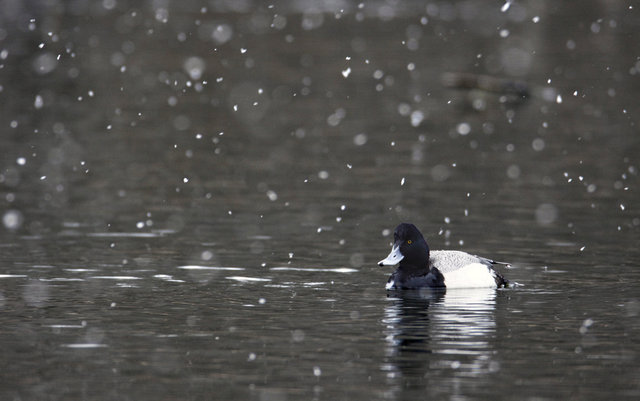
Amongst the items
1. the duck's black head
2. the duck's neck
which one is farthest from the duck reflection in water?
the duck's black head

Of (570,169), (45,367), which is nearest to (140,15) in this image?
(570,169)

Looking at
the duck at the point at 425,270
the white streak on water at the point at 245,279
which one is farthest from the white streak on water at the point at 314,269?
the duck at the point at 425,270

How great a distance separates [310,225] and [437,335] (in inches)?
326

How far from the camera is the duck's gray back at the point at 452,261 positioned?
17.7m

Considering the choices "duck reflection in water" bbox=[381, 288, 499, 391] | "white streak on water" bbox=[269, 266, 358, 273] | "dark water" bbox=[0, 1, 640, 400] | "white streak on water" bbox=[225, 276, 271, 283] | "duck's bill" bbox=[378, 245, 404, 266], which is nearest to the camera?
"duck reflection in water" bbox=[381, 288, 499, 391]

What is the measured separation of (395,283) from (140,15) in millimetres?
79082

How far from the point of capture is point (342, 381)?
491 inches

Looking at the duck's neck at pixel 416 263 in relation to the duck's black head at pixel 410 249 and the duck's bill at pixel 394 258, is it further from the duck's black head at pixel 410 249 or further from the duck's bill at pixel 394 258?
the duck's bill at pixel 394 258

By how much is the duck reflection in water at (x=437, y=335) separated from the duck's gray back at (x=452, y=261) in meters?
0.33

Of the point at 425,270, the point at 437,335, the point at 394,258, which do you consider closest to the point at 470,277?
the point at 425,270

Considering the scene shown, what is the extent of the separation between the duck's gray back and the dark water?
473 mm

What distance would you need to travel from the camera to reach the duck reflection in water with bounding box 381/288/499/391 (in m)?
12.8

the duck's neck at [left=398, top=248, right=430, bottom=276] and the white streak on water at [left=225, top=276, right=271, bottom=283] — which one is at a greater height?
the duck's neck at [left=398, top=248, right=430, bottom=276]

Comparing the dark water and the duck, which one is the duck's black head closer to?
the duck
